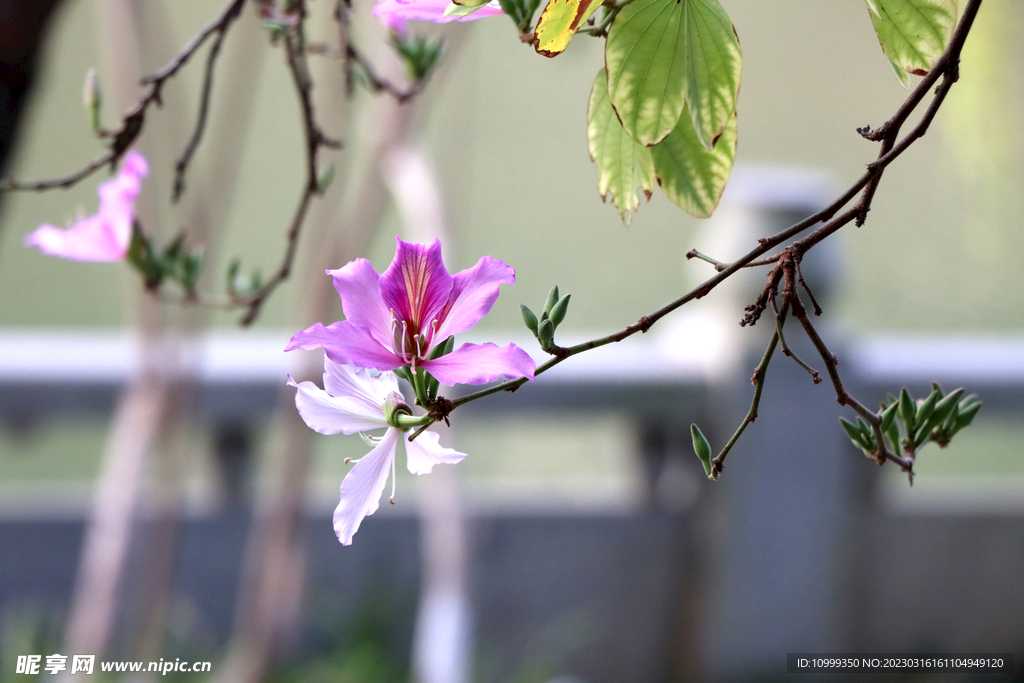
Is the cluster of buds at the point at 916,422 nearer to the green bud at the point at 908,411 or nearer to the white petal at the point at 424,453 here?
the green bud at the point at 908,411

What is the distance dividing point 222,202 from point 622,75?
3.49 ft

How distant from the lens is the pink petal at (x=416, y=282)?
0.24 meters

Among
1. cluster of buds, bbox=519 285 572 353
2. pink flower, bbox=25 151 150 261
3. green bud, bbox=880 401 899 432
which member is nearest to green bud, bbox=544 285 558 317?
cluster of buds, bbox=519 285 572 353

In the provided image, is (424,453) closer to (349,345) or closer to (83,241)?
(349,345)

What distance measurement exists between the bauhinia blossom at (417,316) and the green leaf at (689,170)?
0.26 feet

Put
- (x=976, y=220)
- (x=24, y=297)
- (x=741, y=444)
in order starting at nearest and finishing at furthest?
(x=741, y=444)
(x=976, y=220)
(x=24, y=297)

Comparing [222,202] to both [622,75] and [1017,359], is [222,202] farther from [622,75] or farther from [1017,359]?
[1017,359]

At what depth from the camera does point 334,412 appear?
254 mm

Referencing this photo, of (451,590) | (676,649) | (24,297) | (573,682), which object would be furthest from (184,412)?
(24,297)

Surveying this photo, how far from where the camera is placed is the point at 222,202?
4.01 feet

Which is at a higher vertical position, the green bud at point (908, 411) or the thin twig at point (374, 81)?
the thin twig at point (374, 81)

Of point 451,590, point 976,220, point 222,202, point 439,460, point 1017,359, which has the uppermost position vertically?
point 976,220

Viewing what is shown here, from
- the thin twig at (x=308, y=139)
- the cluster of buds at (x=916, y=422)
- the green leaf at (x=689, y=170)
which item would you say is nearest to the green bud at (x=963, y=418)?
the cluster of buds at (x=916, y=422)

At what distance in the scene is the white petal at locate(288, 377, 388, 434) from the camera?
25 centimetres
